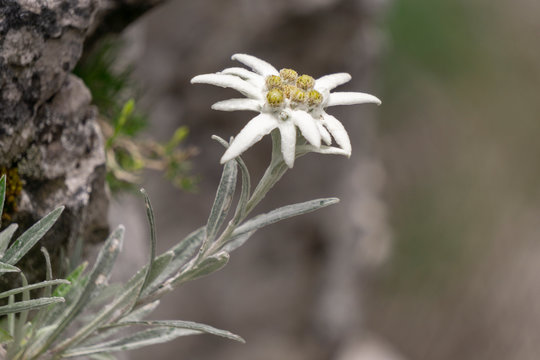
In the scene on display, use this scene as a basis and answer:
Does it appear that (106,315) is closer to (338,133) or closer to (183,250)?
(183,250)

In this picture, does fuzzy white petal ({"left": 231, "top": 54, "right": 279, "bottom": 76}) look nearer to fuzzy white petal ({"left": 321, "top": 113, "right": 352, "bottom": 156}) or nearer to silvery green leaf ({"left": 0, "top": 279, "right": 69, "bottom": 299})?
fuzzy white petal ({"left": 321, "top": 113, "right": 352, "bottom": 156})

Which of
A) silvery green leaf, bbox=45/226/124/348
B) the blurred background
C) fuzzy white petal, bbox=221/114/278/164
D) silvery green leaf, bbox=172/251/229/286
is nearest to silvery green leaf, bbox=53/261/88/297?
silvery green leaf, bbox=45/226/124/348

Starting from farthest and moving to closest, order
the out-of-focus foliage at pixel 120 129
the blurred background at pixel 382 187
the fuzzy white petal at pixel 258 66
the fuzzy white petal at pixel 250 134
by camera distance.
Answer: the blurred background at pixel 382 187 → the out-of-focus foliage at pixel 120 129 → the fuzzy white petal at pixel 258 66 → the fuzzy white petal at pixel 250 134

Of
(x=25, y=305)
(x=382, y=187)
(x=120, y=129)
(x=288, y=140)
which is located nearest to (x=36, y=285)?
(x=25, y=305)

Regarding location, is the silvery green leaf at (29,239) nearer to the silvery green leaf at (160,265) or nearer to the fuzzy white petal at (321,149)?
the silvery green leaf at (160,265)

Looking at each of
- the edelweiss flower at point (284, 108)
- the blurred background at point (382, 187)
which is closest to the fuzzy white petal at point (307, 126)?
the edelweiss flower at point (284, 108)
